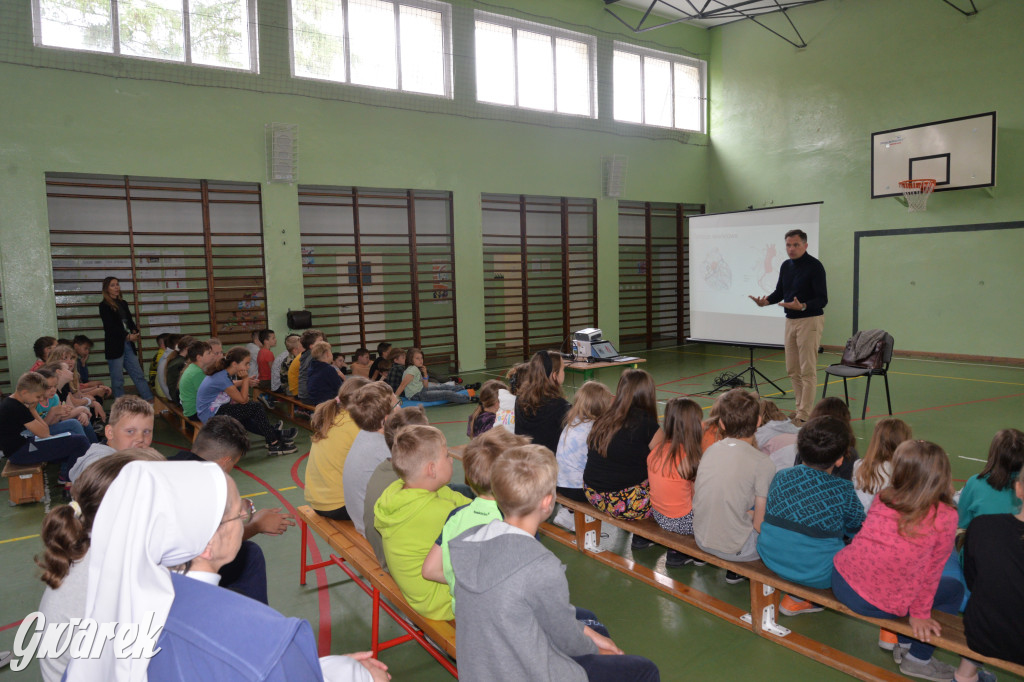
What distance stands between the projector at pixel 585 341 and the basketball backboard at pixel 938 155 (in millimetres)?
6170

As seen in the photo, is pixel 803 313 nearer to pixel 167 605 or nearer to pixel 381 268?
pixel 381 268

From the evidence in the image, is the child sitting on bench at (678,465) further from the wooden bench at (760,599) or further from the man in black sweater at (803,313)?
the man in black sweater at (803,313)

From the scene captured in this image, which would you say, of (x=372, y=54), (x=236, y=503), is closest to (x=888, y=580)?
(x=236, y=503)

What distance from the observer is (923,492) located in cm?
233

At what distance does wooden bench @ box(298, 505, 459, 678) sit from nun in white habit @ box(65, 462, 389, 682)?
1198mm

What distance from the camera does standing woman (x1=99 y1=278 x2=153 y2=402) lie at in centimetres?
763

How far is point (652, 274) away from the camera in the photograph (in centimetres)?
1371

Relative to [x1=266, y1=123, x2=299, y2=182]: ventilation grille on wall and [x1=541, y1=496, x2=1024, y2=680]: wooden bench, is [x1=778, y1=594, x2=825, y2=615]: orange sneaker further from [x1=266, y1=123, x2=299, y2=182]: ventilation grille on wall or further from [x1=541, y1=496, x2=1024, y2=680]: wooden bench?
[x1=266, y1=123, x2=299, y2=182]: ventilation grille on wall

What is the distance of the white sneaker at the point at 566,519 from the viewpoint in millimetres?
4188

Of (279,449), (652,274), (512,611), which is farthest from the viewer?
(652,274)

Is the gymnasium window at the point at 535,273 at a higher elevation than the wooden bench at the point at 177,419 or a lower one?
higher

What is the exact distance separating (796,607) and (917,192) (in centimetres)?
957

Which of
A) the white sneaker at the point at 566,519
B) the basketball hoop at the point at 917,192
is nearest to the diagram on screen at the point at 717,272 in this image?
the basketball hoop at the point at 917,192

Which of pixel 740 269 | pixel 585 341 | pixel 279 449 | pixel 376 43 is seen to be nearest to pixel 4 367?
pixel 279 449
